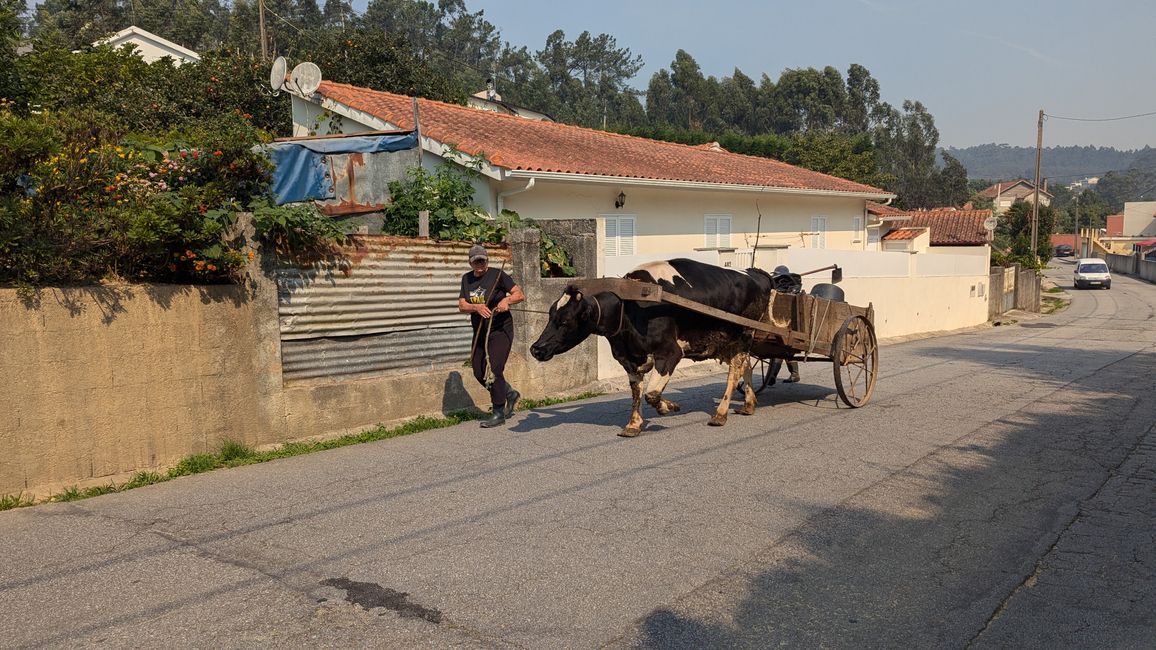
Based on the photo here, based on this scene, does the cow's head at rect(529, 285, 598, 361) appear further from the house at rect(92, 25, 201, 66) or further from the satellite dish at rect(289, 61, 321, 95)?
the house at rect(92, 25, 201, 66)

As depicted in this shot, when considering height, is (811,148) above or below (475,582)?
above

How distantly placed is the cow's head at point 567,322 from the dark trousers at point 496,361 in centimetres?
112

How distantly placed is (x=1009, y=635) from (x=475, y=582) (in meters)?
2.77

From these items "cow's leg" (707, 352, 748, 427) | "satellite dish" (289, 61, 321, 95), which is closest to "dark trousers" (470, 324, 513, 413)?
"cow's leg" (707, 352, 748, 427)

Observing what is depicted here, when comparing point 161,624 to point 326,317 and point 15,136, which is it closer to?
point 15,136

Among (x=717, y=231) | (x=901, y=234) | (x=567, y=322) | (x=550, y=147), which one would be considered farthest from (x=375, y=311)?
(x=901, y=234)

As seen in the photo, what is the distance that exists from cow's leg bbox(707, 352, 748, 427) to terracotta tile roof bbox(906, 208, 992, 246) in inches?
1436

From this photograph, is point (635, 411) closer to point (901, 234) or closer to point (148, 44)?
point (901, 234)

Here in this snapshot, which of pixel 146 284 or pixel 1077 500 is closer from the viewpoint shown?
pixel 1077 500

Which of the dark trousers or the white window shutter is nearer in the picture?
the dark trousers

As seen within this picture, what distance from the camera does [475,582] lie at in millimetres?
5039

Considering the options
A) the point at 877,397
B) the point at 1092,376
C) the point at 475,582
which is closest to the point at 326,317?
the point at 475,582

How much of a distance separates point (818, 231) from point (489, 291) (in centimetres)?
1965

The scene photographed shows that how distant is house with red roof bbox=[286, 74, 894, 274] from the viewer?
632 inches
